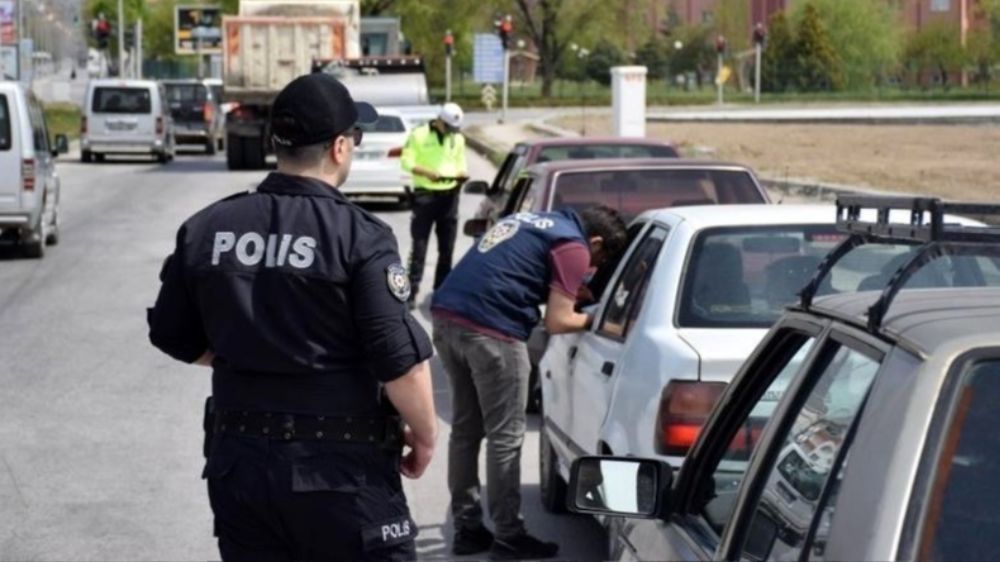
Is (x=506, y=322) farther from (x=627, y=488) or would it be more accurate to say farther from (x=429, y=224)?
(x=429, y=224)

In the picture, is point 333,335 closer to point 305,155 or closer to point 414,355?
point 414,355

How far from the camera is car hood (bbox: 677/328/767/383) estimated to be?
6.88 m

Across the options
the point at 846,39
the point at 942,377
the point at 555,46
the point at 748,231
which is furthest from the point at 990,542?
the point at 555,46

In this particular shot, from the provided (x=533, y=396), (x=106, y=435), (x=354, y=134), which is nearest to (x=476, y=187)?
(x=533, y=396)

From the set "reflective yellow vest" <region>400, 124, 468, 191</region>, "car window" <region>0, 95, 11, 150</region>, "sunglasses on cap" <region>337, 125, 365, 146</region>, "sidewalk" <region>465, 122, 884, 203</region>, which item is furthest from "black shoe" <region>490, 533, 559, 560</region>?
"car window" <region>0, 95, 11, 150</region>

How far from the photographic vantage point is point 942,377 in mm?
2797

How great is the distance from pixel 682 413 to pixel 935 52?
200 ft

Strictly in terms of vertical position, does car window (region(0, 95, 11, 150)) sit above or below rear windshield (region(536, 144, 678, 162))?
above

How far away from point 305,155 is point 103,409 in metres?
7.57

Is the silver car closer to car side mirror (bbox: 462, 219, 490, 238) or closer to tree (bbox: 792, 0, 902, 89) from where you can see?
car side mirror (bbox: 462, 219, 490, 238)

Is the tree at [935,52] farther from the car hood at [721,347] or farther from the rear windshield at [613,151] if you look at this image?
the car hood at [721,347]

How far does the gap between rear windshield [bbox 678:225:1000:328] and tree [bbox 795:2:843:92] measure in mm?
77562

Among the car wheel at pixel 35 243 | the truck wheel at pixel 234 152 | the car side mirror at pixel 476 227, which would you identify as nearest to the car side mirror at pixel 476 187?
the car side mirror at pixel 476 227

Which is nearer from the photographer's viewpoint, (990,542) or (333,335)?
(990,542)
